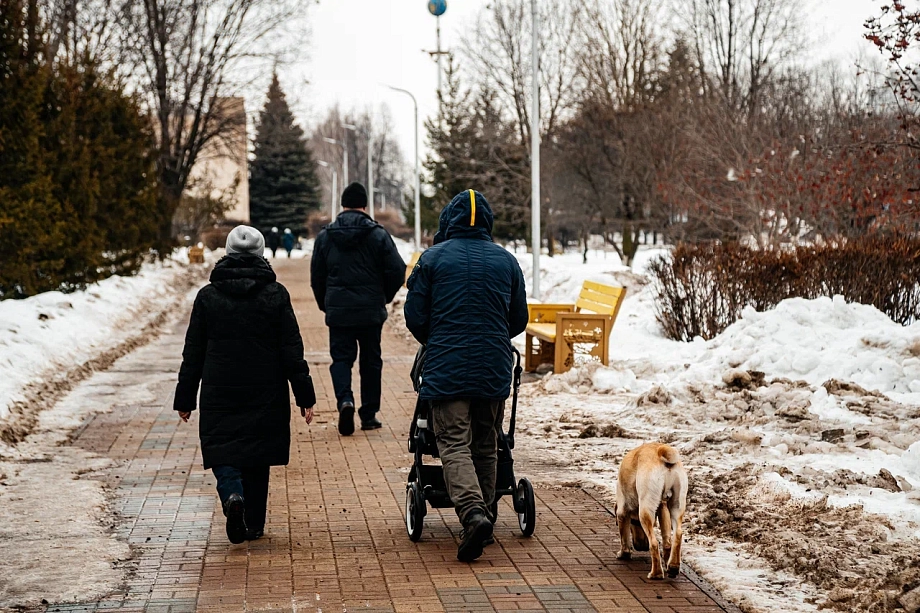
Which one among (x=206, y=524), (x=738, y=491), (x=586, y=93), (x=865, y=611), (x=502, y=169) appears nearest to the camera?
(x=865, y=611)

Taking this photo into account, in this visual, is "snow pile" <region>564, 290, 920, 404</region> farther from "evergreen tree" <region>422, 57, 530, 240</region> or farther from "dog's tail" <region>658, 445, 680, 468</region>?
"evergreen tree" <region>422, 57, 530, 240</region>

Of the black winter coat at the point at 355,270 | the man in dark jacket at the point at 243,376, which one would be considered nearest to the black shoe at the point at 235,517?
the man in dark jacket at the point at 243,376

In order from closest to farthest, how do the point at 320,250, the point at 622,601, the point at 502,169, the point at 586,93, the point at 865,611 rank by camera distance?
the point at 865,611 → the point at 622,601 → the point at 320,250 → the point at 586,93 → the point at 502,169

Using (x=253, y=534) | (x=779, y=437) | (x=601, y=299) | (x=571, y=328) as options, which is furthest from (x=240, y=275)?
(x=601, y=299)

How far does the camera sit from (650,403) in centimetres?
1099

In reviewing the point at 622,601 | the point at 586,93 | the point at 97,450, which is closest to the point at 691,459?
the point at 622,601

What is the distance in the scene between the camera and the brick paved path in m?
5.39

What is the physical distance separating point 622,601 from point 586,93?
35672mm

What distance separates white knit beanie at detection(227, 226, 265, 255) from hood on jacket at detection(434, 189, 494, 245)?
1.03 meters

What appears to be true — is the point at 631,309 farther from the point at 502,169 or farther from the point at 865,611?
the point at 502,169

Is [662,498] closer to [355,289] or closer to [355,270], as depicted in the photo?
[355,289]

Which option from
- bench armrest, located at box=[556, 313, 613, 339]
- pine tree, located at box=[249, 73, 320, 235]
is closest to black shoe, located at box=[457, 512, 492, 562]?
bench armrest, located at box=[556, 313, 613, 339]

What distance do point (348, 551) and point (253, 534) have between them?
23.4 inches

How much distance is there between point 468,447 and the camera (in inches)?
245
